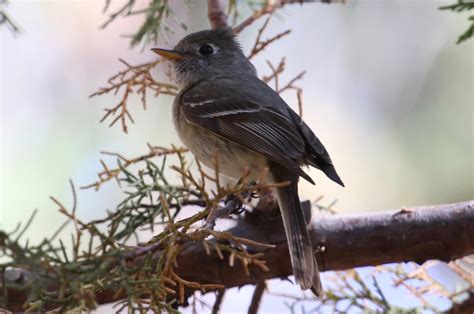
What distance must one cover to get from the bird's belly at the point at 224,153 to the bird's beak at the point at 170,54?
1.49 feet

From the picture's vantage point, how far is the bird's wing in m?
3.56

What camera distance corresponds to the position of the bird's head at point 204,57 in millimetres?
4492

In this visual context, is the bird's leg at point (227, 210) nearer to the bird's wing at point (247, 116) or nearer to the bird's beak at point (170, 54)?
the bird's wing at point (247, 116)

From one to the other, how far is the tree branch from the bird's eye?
58.4 inches

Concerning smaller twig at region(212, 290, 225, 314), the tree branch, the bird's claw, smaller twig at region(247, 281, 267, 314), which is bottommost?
smaller twig at region(247, 281, 267, 314)

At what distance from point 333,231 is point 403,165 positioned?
11.1ft

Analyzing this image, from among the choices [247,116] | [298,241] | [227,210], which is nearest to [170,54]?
[247,116]

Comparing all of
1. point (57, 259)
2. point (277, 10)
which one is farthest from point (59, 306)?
point (277, 10)

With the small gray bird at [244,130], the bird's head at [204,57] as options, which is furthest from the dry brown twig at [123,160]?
the bird's head at [204,57]

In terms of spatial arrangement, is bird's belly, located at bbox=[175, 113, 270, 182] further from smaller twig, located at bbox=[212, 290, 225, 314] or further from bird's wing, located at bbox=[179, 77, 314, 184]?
smaller twig, located at bbox=[212, 290, 225, 314]

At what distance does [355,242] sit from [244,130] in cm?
81

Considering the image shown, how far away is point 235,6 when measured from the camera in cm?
385

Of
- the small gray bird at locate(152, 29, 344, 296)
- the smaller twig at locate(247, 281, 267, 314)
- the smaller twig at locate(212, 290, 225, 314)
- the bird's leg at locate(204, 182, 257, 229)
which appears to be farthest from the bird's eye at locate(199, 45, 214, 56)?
the smaller twig at locate(212, 290, 225, 314)

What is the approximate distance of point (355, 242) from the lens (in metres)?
3.35
